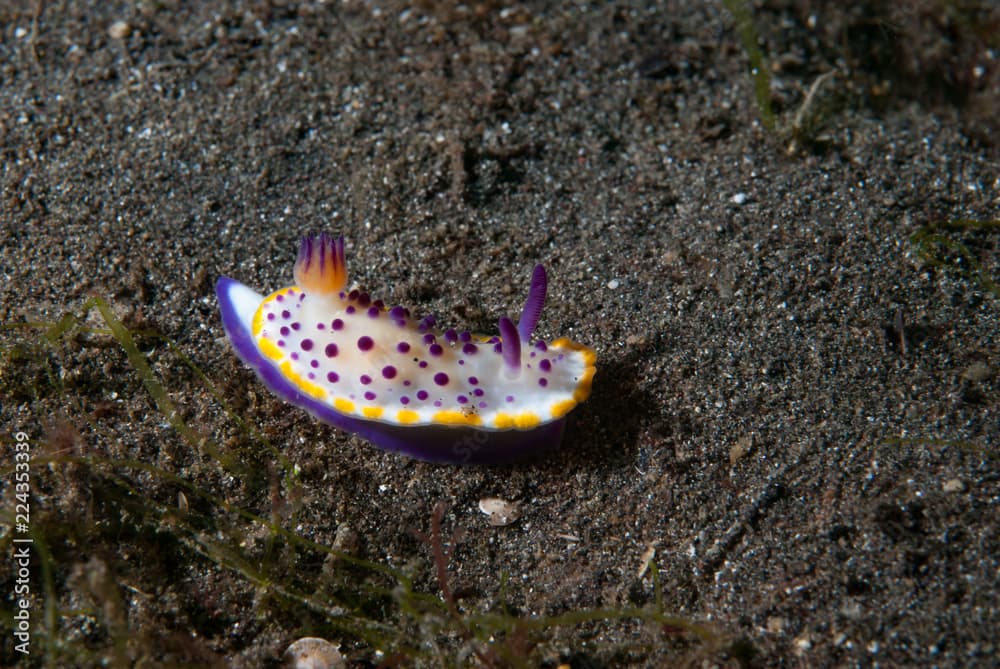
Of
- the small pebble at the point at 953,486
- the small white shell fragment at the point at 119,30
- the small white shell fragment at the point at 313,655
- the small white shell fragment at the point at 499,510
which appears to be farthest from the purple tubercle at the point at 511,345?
the small white shell fragment at the point at 119,30

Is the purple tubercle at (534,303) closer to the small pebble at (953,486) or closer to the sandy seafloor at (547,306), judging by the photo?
the sandy seafloor at (547,306)

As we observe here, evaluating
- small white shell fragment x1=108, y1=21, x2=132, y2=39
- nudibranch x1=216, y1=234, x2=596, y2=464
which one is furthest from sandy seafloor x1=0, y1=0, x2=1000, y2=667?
nudibranch x1=216, y1=234, x2=596, y2=464

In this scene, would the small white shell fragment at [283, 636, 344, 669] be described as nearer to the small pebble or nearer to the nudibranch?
the nudibranch

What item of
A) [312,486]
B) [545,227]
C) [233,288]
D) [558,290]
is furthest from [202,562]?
[545,227]

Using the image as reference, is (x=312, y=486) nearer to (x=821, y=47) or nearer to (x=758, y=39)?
(x=758, y=39)

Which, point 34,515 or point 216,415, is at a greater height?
point 34,515

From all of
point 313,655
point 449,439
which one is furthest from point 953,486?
point 313,655
